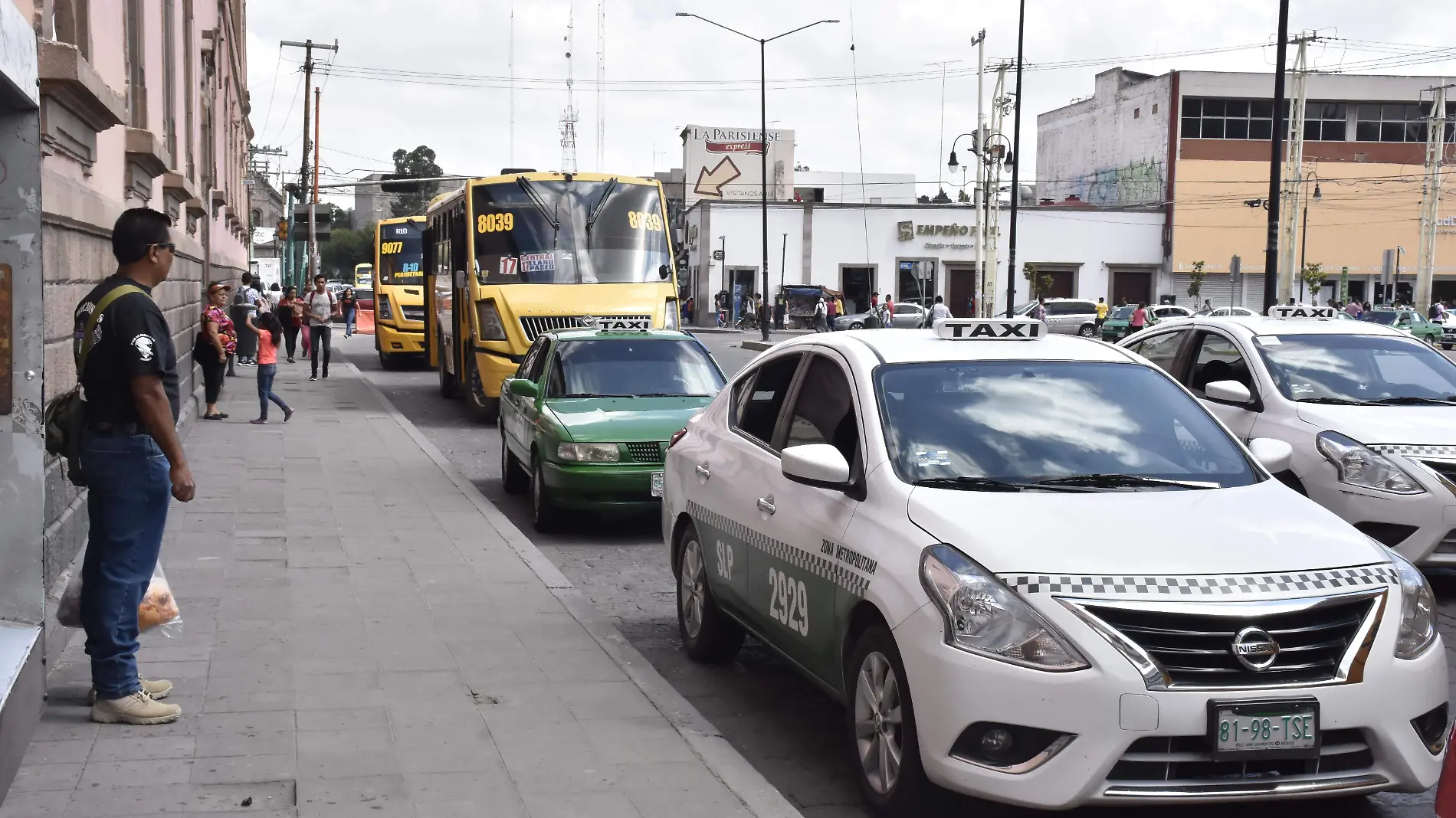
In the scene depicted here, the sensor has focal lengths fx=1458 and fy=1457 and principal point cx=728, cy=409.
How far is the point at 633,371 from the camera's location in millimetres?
12375

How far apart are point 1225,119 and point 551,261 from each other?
5815cm

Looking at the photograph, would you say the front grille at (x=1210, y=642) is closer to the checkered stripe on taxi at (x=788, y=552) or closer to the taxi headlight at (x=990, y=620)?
the taxi headlight at (x=990, y=620)

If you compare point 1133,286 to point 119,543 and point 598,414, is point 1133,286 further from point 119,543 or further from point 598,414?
point 119,543

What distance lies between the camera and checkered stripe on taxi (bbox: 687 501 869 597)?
4961mm

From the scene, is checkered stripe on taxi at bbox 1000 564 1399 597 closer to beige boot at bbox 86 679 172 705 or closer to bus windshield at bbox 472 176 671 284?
beige boot at bbox 86 679 172 705

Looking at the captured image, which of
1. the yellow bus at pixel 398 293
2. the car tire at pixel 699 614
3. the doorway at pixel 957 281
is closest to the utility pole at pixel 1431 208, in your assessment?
the doorway at pixel 957 281

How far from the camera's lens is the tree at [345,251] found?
129750mm

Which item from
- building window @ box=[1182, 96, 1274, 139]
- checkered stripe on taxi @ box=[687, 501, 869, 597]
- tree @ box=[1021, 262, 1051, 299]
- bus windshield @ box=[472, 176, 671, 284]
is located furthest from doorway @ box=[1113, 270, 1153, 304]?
checkered stripe on taxi @ box=[687, 501, 869, 597]

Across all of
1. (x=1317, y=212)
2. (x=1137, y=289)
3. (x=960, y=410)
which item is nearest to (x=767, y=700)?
(x=960, y=410)

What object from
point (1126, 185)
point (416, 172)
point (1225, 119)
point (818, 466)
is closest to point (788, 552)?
point (818, 466)

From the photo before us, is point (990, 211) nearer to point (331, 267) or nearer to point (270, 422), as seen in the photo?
point (270, 422)

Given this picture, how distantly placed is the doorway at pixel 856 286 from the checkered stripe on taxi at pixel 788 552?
62.3m

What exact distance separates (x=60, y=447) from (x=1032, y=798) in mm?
3495

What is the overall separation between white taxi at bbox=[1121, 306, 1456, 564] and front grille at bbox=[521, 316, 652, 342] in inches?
373
